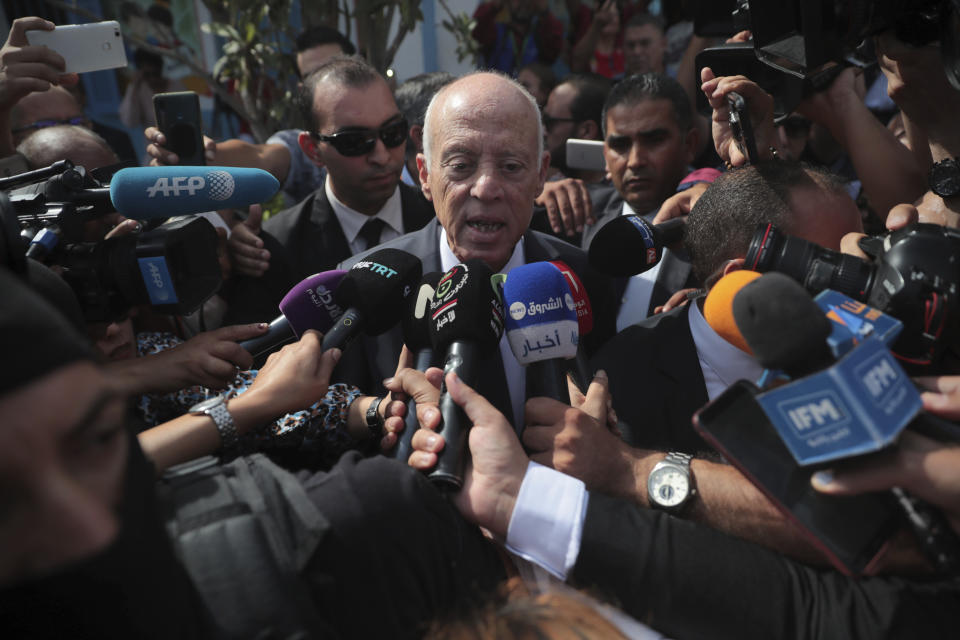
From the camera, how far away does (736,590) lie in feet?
3.73

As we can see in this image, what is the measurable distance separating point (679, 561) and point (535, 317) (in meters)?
0.55

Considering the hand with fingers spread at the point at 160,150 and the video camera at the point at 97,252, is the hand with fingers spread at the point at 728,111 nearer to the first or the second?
the video camera at the point at 97,252

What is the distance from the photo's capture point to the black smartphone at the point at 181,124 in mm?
2408

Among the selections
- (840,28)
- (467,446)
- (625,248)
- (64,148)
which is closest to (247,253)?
(64,148)

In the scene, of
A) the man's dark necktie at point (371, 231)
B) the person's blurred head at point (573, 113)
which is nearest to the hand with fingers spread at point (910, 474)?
the man's dark necktie at point (371, 231)

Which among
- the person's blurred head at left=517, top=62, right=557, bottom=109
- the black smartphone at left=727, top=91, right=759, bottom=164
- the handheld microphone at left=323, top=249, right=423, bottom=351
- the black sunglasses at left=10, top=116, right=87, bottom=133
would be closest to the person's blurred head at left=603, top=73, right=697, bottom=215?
the black smartphone at left=727, top=91, right=759, bottom=164

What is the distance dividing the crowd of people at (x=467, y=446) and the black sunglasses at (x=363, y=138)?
23.4 inches

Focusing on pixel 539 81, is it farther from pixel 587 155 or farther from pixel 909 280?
pixel 909 280

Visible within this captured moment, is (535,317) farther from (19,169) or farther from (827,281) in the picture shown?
(19,169)

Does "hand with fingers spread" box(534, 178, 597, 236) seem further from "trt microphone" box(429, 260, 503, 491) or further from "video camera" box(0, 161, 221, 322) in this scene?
"video camera" box(0, 161, 221, 322)

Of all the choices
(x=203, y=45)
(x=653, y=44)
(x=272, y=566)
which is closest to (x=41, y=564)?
(x=272, y=566)

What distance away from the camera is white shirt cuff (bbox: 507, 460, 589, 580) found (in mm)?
1187

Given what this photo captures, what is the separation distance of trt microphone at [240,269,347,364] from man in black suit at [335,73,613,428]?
512 millimetres

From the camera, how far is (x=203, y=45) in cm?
820
